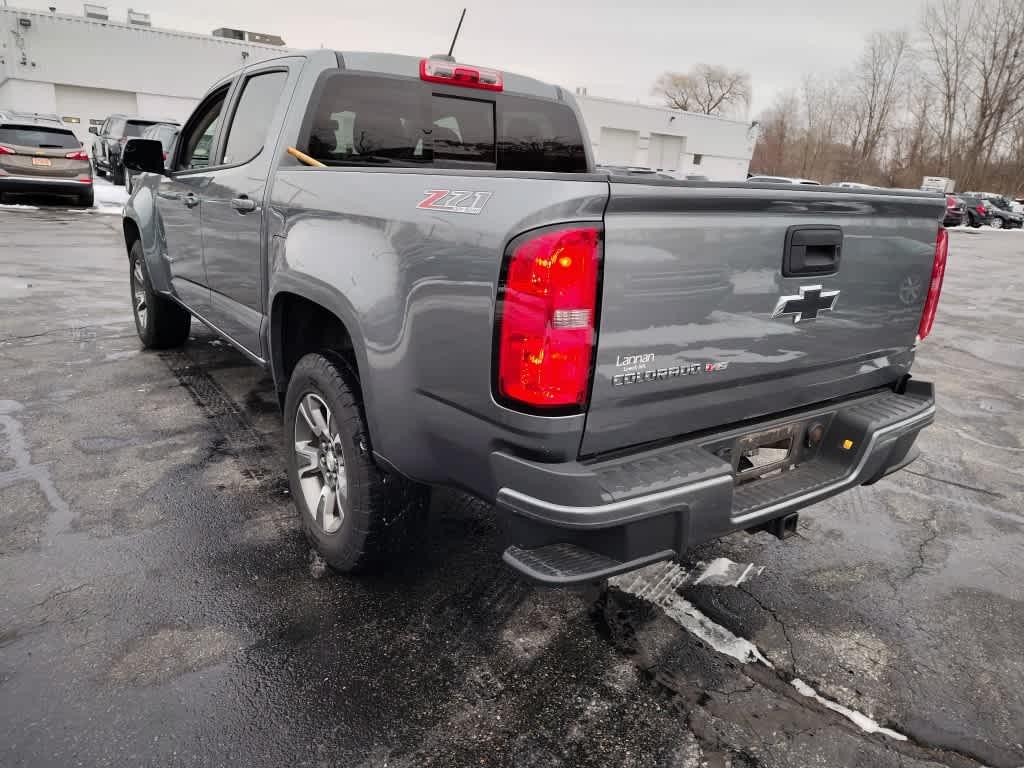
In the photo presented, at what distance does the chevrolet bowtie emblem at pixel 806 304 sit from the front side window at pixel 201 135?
3.33 meters

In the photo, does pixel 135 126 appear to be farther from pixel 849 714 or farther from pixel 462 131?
pixel 849 714

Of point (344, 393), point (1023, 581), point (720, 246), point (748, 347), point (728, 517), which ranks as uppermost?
point (720, 246)

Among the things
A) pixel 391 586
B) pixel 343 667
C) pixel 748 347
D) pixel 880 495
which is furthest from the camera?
pixel 880 495

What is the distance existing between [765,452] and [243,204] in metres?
2.54

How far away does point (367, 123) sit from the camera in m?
3.27

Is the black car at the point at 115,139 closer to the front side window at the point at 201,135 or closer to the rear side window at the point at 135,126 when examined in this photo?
the rear side window at the point at 135,126

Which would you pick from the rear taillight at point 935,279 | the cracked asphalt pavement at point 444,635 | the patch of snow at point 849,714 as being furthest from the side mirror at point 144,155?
the patch of snow at point 849,714

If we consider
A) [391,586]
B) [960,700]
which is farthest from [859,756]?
[391,586]

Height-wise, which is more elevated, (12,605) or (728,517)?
(728,517)

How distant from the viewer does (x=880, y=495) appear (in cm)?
389

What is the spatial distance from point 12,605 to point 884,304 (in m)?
3.38

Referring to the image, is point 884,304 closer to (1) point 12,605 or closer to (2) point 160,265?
(1) point 12,605

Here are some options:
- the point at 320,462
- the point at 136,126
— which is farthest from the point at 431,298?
the point at 136,126

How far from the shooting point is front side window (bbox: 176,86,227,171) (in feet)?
13.5
